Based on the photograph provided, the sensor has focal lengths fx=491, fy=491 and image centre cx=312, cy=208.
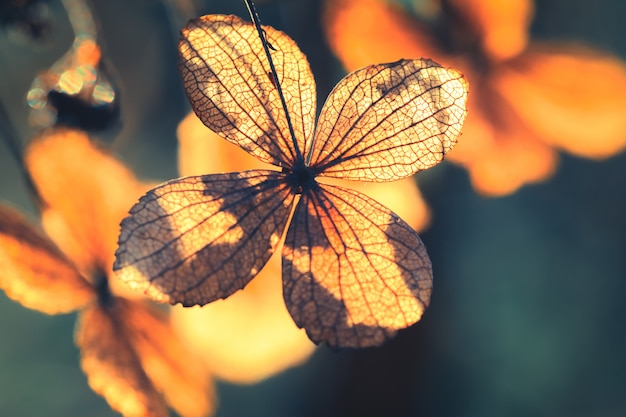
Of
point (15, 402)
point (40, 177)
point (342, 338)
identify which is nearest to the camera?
point (342, 338)

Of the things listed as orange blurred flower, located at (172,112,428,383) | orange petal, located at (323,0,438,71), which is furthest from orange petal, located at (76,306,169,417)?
orange petal, located at (323,0,438,71)

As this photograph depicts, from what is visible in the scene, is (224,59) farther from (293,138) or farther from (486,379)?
(486,379)

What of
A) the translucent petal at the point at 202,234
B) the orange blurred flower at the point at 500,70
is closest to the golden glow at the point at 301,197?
the translucent petal at the point at 202,234

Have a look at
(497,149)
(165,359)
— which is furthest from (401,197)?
(165,359)

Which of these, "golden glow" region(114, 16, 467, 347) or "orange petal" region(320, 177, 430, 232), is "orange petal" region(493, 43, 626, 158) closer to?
"orange petal" region(320, 177, 430, 232)

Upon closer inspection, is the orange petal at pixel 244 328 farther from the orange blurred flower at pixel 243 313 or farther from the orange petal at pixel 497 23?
the orange petal at pixel 497 23

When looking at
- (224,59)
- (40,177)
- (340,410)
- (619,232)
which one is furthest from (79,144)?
(619,232)
